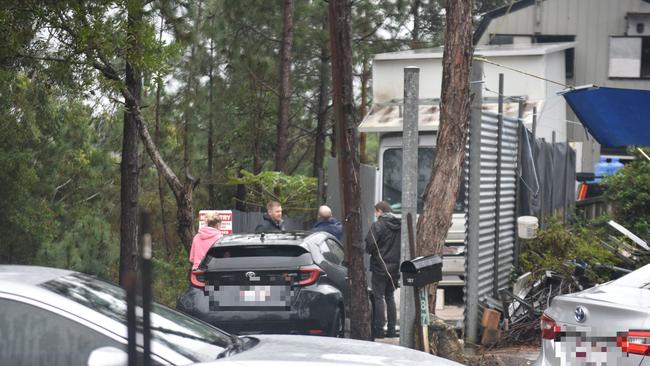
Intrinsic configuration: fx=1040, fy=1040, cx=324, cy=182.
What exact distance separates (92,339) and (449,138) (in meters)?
6.68

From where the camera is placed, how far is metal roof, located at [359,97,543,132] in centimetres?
1661

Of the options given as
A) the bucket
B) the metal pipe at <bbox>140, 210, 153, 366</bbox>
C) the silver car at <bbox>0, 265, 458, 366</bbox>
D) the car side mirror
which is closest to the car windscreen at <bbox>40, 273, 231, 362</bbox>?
the silver car at <bbox>0, 265, 458, 366</bbox>

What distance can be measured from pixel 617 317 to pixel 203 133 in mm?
26774

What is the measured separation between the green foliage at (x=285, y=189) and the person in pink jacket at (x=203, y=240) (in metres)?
9.05

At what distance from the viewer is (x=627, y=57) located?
26.7 metres

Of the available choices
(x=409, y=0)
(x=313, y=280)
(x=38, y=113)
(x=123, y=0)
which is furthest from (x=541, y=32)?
(x=313, y=280)

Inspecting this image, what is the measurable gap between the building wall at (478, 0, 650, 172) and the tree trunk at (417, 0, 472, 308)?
591 inches

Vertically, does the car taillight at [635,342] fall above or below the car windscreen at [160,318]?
below

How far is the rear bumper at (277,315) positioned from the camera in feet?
36.4

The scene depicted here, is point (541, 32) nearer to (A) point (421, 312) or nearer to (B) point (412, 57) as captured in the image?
(B) point (412, 57)

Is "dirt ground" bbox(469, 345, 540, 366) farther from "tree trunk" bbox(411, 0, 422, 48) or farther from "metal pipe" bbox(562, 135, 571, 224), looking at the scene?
"tree trunk" bbox(411, 0, 422, 48)

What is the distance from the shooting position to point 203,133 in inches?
1283

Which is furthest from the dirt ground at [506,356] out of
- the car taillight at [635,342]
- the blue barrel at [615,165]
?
the blue barrel at [615,165]

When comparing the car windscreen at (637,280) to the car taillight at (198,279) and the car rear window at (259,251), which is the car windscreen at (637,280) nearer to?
the car rear window at (259,251)
